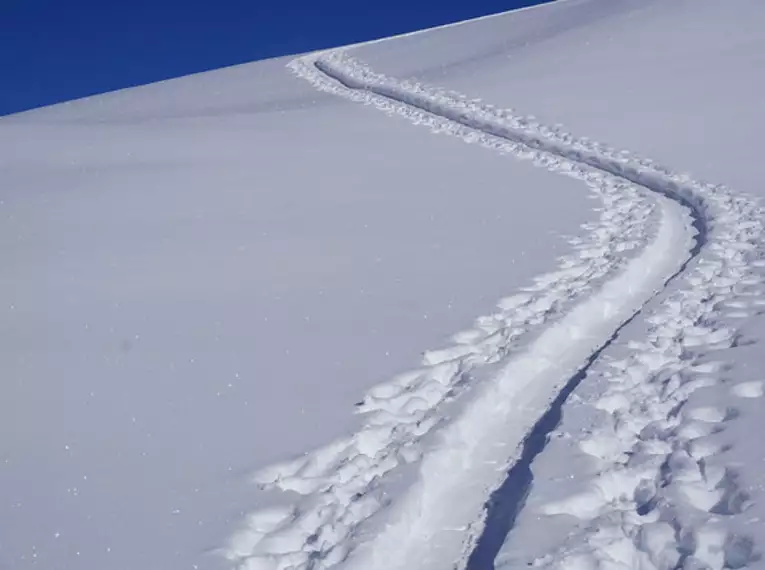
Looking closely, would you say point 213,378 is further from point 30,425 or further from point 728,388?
point 728,388

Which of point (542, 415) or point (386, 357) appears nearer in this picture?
point (542, 415)

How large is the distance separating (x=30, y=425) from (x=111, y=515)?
3.87 ft

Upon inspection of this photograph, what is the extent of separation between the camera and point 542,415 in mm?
5062

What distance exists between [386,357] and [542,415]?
1320 mm

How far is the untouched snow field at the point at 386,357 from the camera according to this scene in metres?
3.97

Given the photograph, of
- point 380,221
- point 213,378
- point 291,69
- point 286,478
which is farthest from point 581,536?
point 291,69

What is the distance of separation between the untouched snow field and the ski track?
2 centimetres

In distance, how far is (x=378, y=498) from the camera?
422 centimetres

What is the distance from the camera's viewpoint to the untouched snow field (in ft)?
13.0

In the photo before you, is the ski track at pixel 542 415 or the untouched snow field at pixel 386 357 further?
the untouched snow field at pixel 386 357

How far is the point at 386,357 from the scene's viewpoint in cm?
593

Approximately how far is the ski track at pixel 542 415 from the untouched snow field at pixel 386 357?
0.06ft

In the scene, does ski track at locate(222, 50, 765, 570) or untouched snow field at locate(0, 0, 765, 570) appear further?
untouched snow field at locate(0, 0, 765, 570)

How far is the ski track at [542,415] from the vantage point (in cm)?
384
